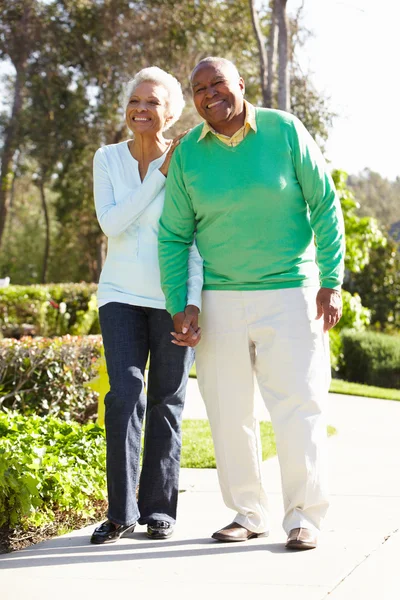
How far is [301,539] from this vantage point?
342cm

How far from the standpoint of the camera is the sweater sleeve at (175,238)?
3.66 meters

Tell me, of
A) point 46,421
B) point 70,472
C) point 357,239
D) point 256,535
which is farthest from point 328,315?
point 357,239

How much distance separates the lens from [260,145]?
3594mm

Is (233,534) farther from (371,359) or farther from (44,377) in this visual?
(371,359)

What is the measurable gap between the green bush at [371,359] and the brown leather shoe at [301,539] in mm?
11655

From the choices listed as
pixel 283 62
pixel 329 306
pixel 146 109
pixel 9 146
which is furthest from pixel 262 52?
pixel 329 306

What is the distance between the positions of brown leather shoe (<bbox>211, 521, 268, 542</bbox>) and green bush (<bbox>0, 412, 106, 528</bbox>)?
667mm

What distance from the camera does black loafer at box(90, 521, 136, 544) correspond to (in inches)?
143

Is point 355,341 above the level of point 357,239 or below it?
below

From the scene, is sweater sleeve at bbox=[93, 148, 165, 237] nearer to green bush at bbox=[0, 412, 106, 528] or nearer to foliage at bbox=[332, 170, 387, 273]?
green bush at bbox=[0, 412, 106, 528]

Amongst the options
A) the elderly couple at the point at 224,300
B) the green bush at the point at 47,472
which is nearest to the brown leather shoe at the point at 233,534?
the elderly couple at the point at 224,300

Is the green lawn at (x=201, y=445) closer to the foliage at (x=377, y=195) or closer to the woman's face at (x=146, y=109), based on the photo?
the woman's face at (x=146, y=109)

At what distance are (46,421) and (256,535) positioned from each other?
1.63 meters

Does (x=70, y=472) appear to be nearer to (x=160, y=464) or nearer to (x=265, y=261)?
(x=160, y=464)
